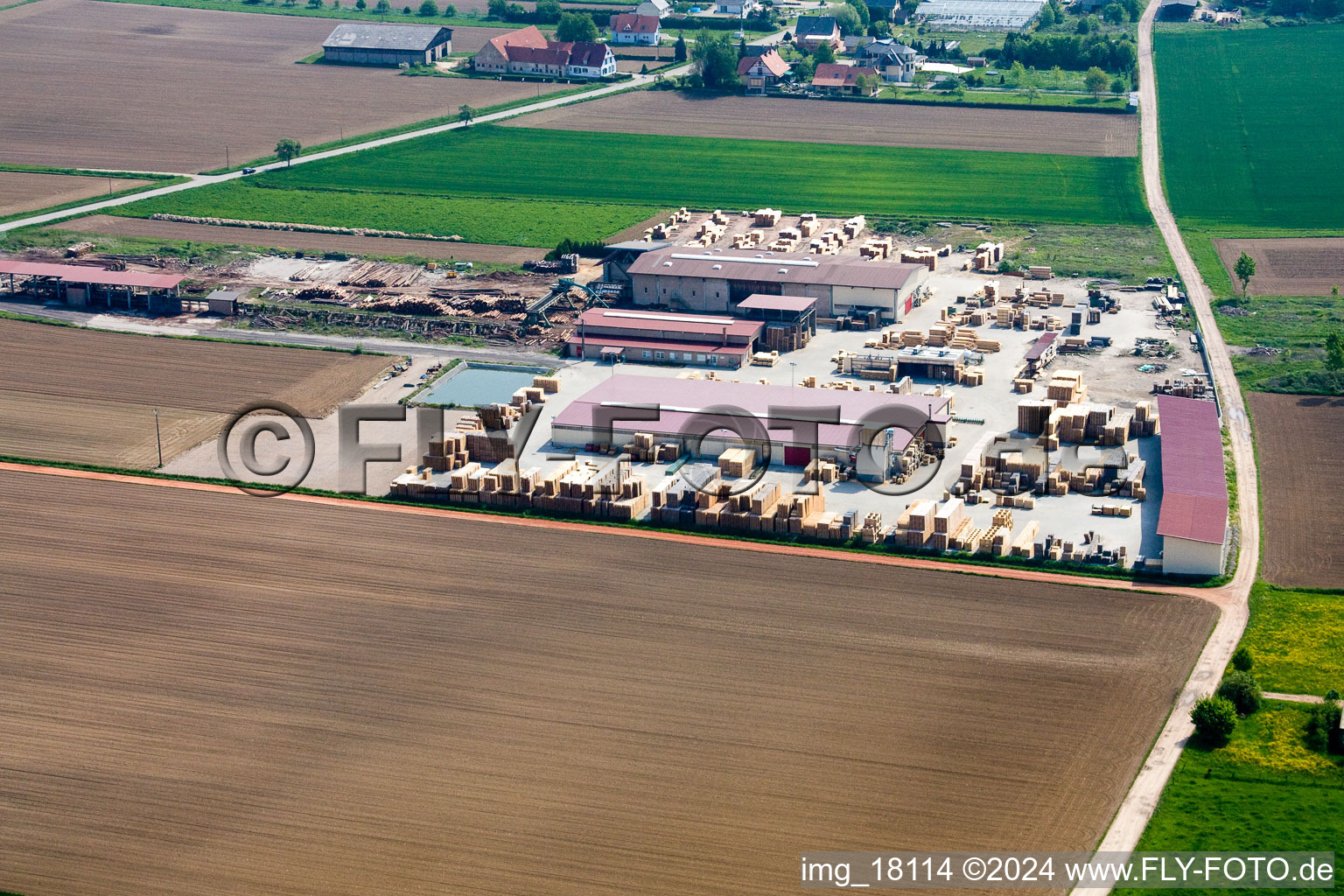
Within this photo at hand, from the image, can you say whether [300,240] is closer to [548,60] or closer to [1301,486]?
[548,60]

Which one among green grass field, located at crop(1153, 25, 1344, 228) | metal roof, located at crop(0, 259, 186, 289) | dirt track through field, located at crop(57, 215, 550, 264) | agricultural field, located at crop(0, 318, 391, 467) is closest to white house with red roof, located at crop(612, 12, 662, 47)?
green grass field, located at crop(1153, 25, 1344, 228)

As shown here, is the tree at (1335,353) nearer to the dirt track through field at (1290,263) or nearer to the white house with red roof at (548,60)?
the dirt track through field at (1290,263)

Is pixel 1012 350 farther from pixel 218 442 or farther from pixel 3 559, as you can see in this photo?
pixel 3 559

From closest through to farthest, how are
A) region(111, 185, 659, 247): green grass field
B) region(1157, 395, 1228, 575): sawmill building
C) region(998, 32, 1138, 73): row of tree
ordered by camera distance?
region(1157, 395, 1228, 575): sawmill building
region(111, 185, 659, 247): green grass field
region(998, 32, 1138, 73): row of tree

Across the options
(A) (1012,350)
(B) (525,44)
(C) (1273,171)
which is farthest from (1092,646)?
(B) (525,44)

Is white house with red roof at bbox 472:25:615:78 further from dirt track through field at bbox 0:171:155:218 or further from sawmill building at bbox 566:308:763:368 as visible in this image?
sawmill building at bbox 566:308:763:368
